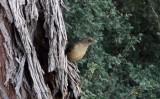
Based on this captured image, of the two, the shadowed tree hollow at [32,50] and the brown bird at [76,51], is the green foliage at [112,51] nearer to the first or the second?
the brown bird at [76,51]

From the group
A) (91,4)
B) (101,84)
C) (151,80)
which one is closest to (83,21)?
(91,4)

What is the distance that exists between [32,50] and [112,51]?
19.0 ft

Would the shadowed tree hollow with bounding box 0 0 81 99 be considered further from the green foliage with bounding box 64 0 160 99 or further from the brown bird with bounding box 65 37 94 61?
the green foliage with bounding box 64 0 160 99

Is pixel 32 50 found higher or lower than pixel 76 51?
higher

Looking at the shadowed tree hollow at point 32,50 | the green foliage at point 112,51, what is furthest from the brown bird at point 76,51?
the green foliage at point 112,51

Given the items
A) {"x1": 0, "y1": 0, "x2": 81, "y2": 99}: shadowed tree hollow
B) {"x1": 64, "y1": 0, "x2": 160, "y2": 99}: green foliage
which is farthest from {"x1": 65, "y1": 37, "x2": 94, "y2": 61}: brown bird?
{"x1": 64, "y1": 0, "x2": 160, "y2": 99}: green foliage

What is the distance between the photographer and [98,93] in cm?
791

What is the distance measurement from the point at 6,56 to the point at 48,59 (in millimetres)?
360

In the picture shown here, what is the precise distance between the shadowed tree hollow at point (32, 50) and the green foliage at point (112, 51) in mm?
2901

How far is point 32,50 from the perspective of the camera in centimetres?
392

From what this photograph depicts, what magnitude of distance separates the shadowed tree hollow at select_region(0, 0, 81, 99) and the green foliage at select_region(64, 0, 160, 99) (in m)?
2.90

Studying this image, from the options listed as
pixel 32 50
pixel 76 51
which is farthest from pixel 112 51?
pixel 32 50

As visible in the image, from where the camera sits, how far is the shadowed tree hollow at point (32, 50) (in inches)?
150

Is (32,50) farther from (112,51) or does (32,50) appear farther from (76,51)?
(112,51)
